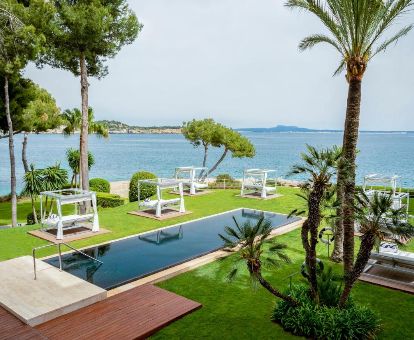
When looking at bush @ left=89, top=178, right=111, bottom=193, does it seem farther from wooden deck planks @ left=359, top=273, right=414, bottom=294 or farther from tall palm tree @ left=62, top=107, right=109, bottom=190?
wooden deck planks @ left=359, top=273, right=414, bottom=294

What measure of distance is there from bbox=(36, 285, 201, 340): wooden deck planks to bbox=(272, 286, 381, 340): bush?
2.39m

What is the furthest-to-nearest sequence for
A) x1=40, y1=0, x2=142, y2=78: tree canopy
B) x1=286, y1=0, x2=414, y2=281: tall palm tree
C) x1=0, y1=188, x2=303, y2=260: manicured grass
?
x1=40, y1=0, x2=142, y2=78: tree canopy → x1=0, y1=188, x2=303, y2=260: manicured grass → x1=286, y1=0, x2=414, y2=281: tall palm tree

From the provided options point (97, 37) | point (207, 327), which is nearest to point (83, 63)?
point (97, 37)

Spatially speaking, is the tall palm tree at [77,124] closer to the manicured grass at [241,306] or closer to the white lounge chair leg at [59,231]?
the white lounge chair leg at [59,231]

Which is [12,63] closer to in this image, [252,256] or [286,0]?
[286,0]

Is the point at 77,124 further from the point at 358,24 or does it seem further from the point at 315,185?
the point at 315,185

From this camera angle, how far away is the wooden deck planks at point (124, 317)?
7.89m

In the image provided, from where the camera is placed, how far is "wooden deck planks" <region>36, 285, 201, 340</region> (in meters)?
7.89

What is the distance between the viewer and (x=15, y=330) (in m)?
7.94

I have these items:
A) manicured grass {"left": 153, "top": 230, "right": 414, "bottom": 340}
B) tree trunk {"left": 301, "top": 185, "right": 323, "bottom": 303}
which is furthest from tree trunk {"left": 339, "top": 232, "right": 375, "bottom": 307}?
manicured grass {"left": 153, "top": 230, "right": 414, "bottom": 340}

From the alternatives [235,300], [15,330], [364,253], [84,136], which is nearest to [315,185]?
[364,253]

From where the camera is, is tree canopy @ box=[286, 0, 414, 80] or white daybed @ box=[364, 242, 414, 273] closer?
tree canopy @ box=[286, 0, 414, 80]

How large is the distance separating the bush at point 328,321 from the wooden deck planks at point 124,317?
2386 mm

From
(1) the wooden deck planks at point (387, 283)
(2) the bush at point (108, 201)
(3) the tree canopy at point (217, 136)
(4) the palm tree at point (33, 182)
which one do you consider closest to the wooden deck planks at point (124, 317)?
(1) the wooden deck planks at point (387, 283)
